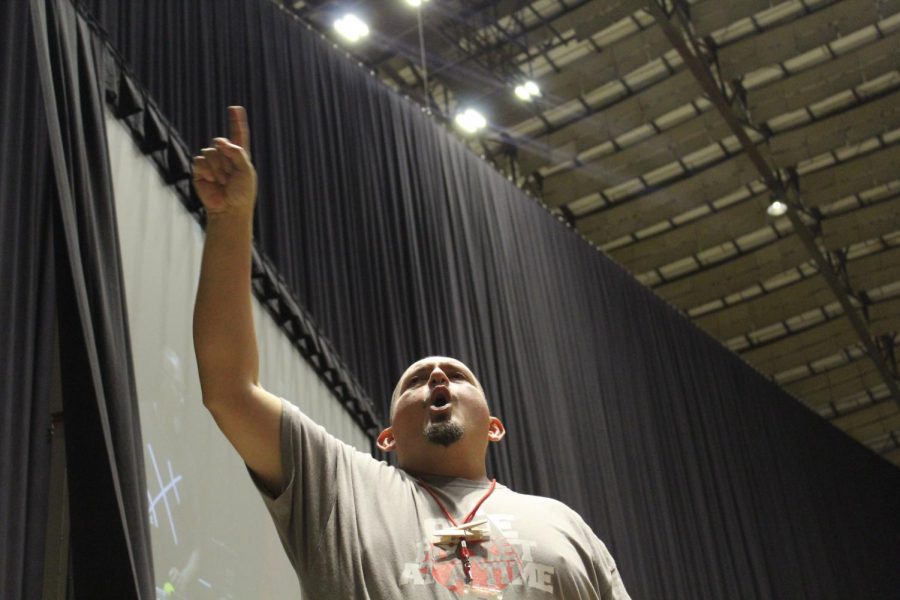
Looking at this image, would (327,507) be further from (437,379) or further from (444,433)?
(437,379)

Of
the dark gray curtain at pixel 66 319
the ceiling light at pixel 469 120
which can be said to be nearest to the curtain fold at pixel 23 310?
the dark gray curtain at pixel 66 319

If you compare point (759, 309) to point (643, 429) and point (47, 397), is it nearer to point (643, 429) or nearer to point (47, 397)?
point (643, 429)

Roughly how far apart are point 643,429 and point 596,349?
0.88 m

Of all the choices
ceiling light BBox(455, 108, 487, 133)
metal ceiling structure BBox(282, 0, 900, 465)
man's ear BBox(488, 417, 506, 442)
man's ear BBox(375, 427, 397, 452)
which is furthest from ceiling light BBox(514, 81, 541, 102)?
man's ear BBox(375, 427, 397, 452)

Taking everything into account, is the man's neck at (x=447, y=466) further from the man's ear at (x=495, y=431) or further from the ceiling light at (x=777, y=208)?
the ceiling light at (x=777, y=208)

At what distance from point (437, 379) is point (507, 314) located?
6312mm

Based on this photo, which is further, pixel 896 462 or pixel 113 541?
pixel 896 462

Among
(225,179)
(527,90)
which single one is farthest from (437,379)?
(527,90)

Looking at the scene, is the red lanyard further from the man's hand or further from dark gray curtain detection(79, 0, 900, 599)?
dark gray curtain detection(79, 0, 900, 599)

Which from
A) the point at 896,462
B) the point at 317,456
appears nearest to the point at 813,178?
the point at 896,462

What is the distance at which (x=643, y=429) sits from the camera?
34.7 ft

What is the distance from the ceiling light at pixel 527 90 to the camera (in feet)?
39.9

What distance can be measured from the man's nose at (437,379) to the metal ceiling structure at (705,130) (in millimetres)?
8994

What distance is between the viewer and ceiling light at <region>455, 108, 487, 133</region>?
12.1 m
